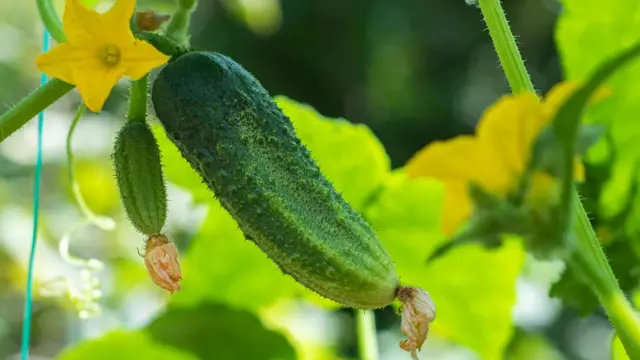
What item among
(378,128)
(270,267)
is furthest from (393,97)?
(270,267)

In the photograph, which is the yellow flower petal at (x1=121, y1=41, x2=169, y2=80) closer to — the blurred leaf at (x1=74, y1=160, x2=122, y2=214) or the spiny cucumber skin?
the spiny cucumber skin

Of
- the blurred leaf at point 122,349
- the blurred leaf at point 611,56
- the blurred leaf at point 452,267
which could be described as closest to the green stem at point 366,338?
the blurred leaf at point 452,267

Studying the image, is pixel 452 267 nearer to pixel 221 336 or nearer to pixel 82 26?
pixel 221 336

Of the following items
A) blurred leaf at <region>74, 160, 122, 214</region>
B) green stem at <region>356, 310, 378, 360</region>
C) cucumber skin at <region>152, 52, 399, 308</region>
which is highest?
cucumber skin at <region>152, 52, 399, 308</region>

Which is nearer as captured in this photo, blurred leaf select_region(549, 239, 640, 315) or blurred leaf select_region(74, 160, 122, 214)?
blurred leaf select_region(549, 239, 640, 315)

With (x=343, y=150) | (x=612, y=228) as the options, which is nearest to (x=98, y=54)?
(x=343, y=150)

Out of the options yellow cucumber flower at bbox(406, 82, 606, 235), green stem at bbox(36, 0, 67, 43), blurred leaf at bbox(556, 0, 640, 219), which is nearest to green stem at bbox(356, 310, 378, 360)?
blurred leaf at bbox(556, 0, 640, 219)
